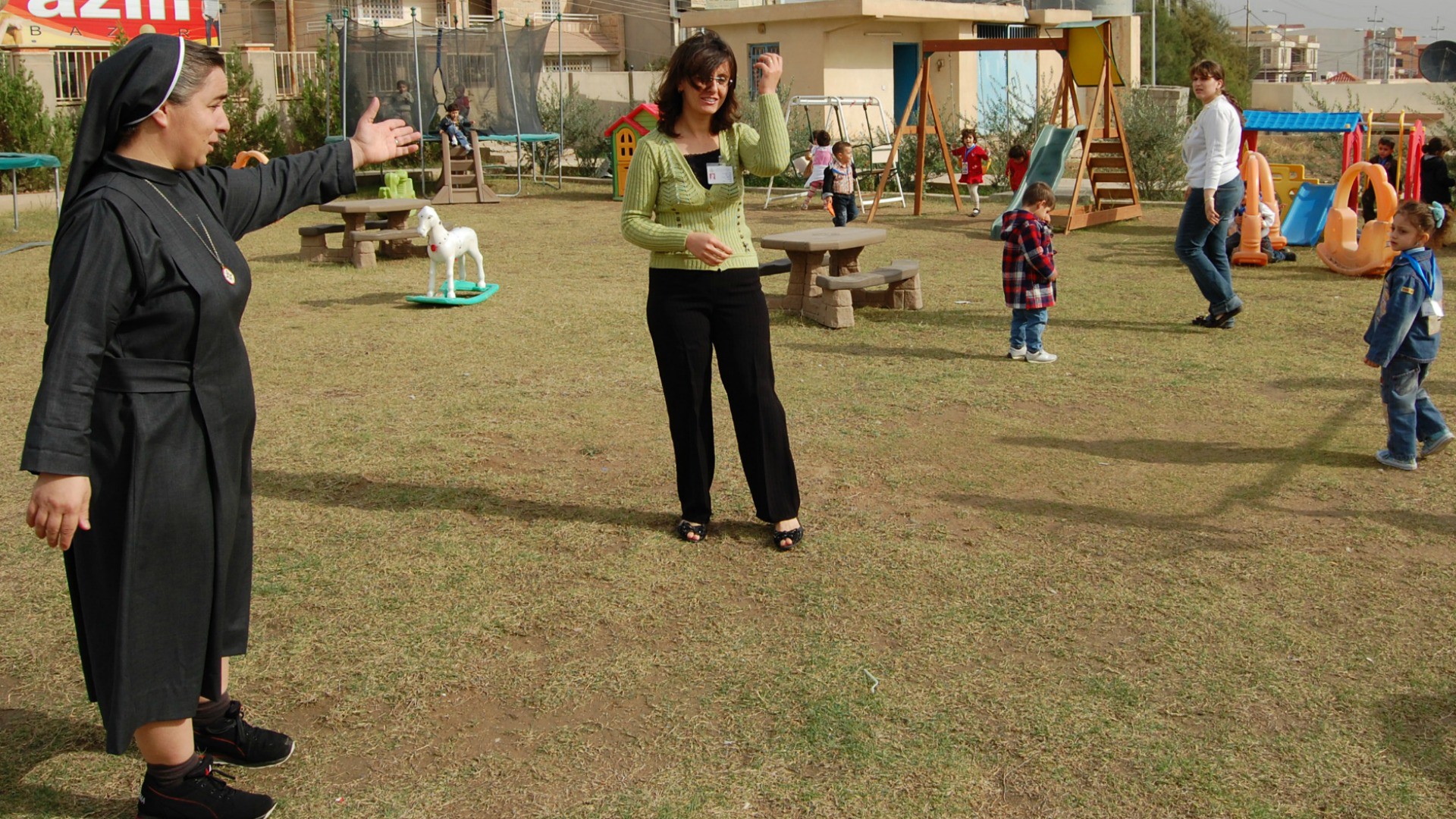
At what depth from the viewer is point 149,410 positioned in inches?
104

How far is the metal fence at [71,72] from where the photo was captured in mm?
21719

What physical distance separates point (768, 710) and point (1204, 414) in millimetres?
3851

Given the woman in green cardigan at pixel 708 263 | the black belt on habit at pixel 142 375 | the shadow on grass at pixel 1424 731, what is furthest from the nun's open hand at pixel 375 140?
the shadow on grass at pixel 1424 731

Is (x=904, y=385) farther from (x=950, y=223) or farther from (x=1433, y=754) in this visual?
(x=950, y=223)

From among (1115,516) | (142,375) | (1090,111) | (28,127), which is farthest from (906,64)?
(142,375)

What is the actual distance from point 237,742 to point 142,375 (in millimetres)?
1006

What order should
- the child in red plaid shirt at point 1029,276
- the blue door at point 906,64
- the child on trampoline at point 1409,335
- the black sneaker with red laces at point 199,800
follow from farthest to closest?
1. the blue door at point 906,64
2. the child in red plaid shirt at point 1029,276
3. the child on trampoline at point 1409,335
4. the black sneaker with red laces at point 199,800

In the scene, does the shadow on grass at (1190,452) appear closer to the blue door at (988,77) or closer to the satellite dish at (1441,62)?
the satellite dish at (1441,62)

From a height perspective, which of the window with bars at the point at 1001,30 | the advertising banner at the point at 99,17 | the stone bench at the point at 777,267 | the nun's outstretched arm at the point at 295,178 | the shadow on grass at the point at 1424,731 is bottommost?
the shadow on grass at the point at 1424,731

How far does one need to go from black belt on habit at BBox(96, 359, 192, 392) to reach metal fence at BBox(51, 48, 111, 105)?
70.5ft

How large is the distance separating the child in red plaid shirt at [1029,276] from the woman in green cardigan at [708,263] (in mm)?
3410

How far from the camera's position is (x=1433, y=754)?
307 centimetres

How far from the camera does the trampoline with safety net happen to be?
62.6 feet

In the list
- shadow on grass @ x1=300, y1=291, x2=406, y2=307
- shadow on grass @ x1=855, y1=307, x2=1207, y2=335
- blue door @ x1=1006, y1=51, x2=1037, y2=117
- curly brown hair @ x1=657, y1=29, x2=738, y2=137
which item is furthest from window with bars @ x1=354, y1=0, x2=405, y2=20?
curly brown hair @ x1=657, y1=29, x2=738, y2=137
